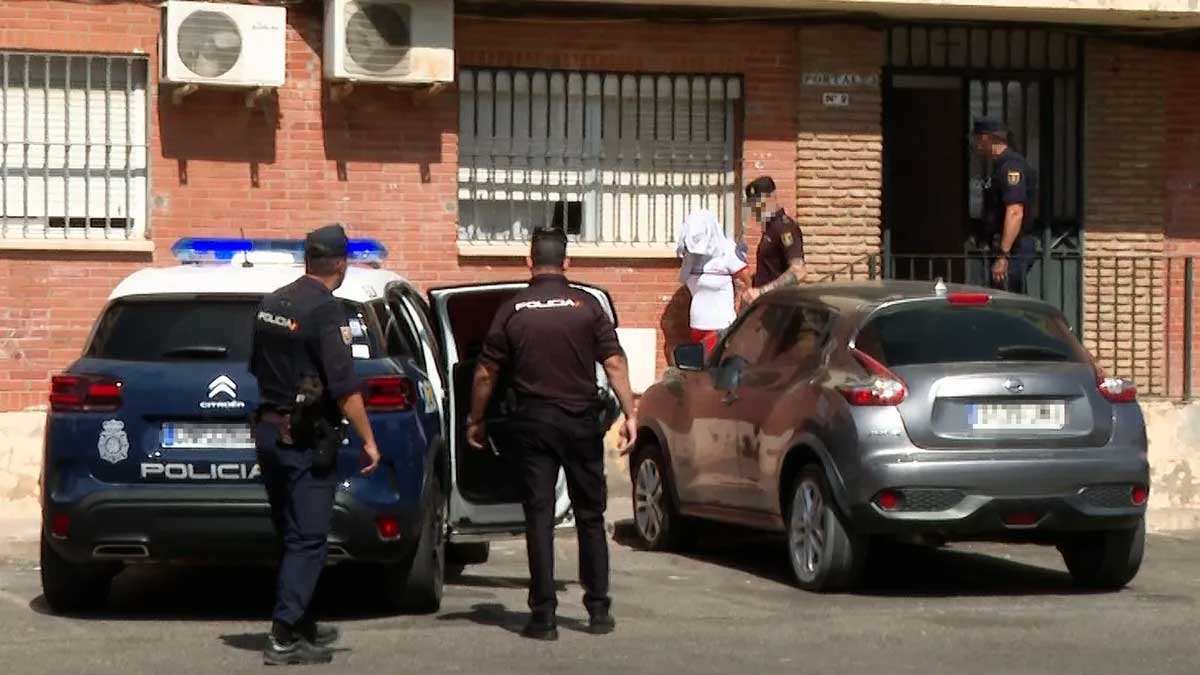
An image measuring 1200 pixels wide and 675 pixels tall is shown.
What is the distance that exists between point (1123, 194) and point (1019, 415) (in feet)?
23.4

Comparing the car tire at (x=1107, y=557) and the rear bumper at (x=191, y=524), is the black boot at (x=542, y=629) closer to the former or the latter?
the rear bumper at (x=191, y=524)

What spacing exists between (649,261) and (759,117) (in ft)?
4.33

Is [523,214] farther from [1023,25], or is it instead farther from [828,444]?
[828,444]

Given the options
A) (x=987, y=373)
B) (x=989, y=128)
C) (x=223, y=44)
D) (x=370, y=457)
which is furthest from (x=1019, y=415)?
(x=223, y=44)

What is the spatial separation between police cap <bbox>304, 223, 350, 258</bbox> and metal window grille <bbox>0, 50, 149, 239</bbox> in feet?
22.4

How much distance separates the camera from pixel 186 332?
9.73m

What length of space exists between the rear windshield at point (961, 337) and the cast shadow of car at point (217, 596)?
2.70 m

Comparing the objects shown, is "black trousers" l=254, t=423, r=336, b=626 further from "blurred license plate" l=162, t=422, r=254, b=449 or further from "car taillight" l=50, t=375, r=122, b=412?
"car taillight" l=50, t=375, r=122, b=412

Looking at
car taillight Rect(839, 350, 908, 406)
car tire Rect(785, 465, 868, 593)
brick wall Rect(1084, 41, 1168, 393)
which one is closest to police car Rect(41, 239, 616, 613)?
car tire Rect(785, 465, 868, 593)

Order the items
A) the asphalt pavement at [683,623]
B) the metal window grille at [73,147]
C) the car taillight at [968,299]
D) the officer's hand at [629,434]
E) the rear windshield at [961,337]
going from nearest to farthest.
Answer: the asphalt pavement at [683,623], the officer's hand at [629,434], the rear windshield at [961,337], the car taillight at [968,299], the metal window grille at [73,147]

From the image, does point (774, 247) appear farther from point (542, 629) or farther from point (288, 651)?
point (288, 651)

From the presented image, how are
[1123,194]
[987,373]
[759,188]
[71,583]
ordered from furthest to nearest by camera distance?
[1123,194], [759,188], [987,373], [71,583]

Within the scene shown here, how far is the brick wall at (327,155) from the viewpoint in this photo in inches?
591

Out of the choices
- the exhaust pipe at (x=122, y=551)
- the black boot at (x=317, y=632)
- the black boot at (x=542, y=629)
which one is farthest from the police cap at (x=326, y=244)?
the black boot at (x=542, y=629)
